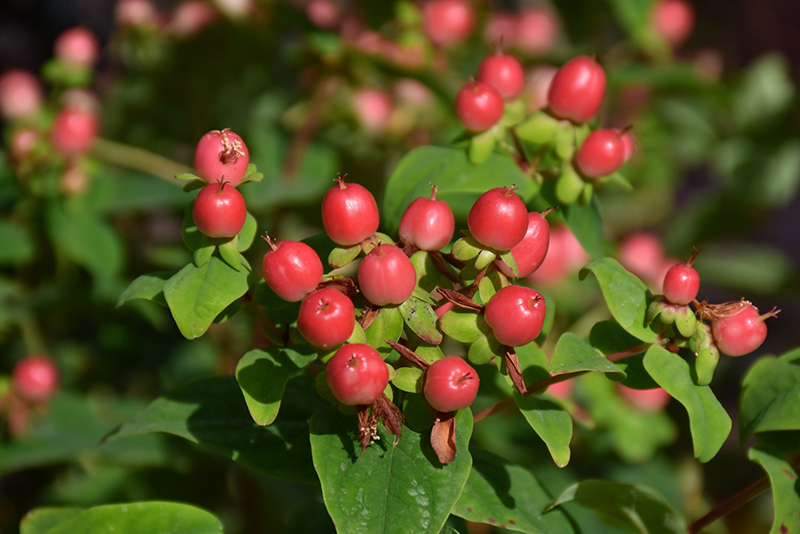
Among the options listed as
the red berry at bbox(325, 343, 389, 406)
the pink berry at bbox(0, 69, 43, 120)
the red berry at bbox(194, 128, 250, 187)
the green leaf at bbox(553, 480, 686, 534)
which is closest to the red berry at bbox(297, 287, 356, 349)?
the red berry at bbox(325, 343, 389, 406)

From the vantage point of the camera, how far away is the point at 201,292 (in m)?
0.47

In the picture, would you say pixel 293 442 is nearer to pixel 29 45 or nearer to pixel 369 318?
pixel 369 318

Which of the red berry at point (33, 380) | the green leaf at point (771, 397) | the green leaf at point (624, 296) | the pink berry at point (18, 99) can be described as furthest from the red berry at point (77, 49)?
the green leaf at point (771, 397)

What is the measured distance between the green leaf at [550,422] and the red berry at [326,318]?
14 cm

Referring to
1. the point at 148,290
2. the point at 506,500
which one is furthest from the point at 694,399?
the point at 148,290

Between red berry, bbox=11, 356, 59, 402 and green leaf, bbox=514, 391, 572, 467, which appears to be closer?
green leaf, bbox=514, 391, 572, 467

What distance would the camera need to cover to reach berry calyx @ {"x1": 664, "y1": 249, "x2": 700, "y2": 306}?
1.51ft

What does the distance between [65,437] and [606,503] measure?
2.11 feet

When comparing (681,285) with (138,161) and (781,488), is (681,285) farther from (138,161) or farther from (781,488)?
(138,161)

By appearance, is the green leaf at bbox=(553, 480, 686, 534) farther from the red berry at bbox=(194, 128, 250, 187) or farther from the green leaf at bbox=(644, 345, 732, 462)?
the red berry at bbox=(194, 128, 250, 187)

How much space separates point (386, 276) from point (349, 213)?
56 millimetres

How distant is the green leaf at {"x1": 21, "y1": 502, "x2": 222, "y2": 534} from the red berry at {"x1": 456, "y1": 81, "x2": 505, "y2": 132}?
14.7 inches

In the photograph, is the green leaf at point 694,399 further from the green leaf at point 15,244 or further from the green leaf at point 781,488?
the green leaf at point 15,244

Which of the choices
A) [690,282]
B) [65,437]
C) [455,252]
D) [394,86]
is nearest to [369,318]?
[455,252]
